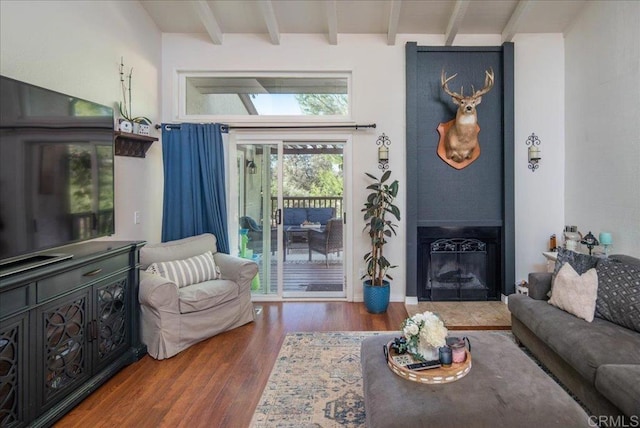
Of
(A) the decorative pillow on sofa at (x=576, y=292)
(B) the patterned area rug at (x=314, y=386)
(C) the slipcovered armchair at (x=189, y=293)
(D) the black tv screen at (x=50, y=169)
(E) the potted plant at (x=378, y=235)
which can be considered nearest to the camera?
(D) the black tv screen at (x=50, y=169)

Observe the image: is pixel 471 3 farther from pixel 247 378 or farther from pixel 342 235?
pixel 247 378

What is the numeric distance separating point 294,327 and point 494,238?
2.69 meters

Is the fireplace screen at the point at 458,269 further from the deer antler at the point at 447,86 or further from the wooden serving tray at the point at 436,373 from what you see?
the wooden serving tray at the point at 436,373

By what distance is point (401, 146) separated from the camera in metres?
4.43

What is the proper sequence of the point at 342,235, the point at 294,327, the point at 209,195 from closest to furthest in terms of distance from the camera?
1. the point at 294,327
2. the point at 209,195
3. the point at 342,235

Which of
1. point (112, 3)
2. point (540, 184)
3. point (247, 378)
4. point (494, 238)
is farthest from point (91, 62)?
point (540, 184)

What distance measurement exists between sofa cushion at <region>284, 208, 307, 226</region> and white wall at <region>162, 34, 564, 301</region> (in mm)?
713

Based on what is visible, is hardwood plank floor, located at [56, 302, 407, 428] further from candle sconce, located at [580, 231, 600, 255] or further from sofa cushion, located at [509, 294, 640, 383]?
candle sconce, located at [580, 231, 600, 255]

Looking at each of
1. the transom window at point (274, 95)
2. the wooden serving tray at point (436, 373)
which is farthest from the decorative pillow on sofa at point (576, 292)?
the transom window at point (274, 95)

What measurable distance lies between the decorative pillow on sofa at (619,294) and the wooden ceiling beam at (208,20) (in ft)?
14.4

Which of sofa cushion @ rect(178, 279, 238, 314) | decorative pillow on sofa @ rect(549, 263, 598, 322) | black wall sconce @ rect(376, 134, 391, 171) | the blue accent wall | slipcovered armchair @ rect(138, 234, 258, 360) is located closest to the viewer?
decorative pillow on sofa @ rect(549, 263, 598, 322)

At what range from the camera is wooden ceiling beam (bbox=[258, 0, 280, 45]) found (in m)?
3.77

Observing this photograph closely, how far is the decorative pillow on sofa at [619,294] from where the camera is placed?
238 cm

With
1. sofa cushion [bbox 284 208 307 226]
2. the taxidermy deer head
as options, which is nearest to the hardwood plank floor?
sofa cushion [bbox 284 208 307 226]
